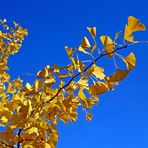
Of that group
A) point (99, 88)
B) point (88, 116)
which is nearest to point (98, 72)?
point (99, 88)

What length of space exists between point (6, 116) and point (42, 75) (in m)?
0.40

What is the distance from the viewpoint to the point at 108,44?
1.76m

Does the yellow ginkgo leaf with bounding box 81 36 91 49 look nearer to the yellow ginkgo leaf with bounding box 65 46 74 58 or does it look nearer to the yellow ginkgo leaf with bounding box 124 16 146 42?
the yellow ginkgo leaf with bounding box 65 46 74 58

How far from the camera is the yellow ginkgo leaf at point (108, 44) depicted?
Answer: 1.76 metres

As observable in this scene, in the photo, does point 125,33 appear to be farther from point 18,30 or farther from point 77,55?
point 18,30

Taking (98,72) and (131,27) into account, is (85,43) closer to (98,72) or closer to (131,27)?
(98,72)

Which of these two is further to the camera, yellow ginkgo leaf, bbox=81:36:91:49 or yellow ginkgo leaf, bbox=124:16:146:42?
yellow ginkgo leaf, bbox=81:36:91:49

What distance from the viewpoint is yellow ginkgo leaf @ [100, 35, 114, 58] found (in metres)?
1.76

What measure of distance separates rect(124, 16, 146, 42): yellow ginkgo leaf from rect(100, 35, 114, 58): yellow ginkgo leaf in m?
0.09

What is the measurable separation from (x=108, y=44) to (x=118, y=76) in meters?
A: 0.16

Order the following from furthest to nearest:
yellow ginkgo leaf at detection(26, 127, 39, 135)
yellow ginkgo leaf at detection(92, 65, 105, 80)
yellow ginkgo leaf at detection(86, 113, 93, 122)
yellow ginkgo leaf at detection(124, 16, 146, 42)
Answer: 1. yellow ginkgo leaf at detection(86, 113, 93, 122)
2. yellow ginkgo leaf at detection(26, 127, 39, 135)
3. yellow ginkgo leaf at detection(92, 65, 105, 80)
4. yellow ginkgo leaf at detection(124, 16, 146, 42)

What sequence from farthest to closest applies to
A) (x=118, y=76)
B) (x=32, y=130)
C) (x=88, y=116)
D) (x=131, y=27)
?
(x=88, y=116) → (x=32, y=130) → (x=118, y=76) → (x=131, y=27)

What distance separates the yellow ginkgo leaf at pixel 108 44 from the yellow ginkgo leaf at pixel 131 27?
9 cm

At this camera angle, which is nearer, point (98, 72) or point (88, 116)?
point (98, 72)
